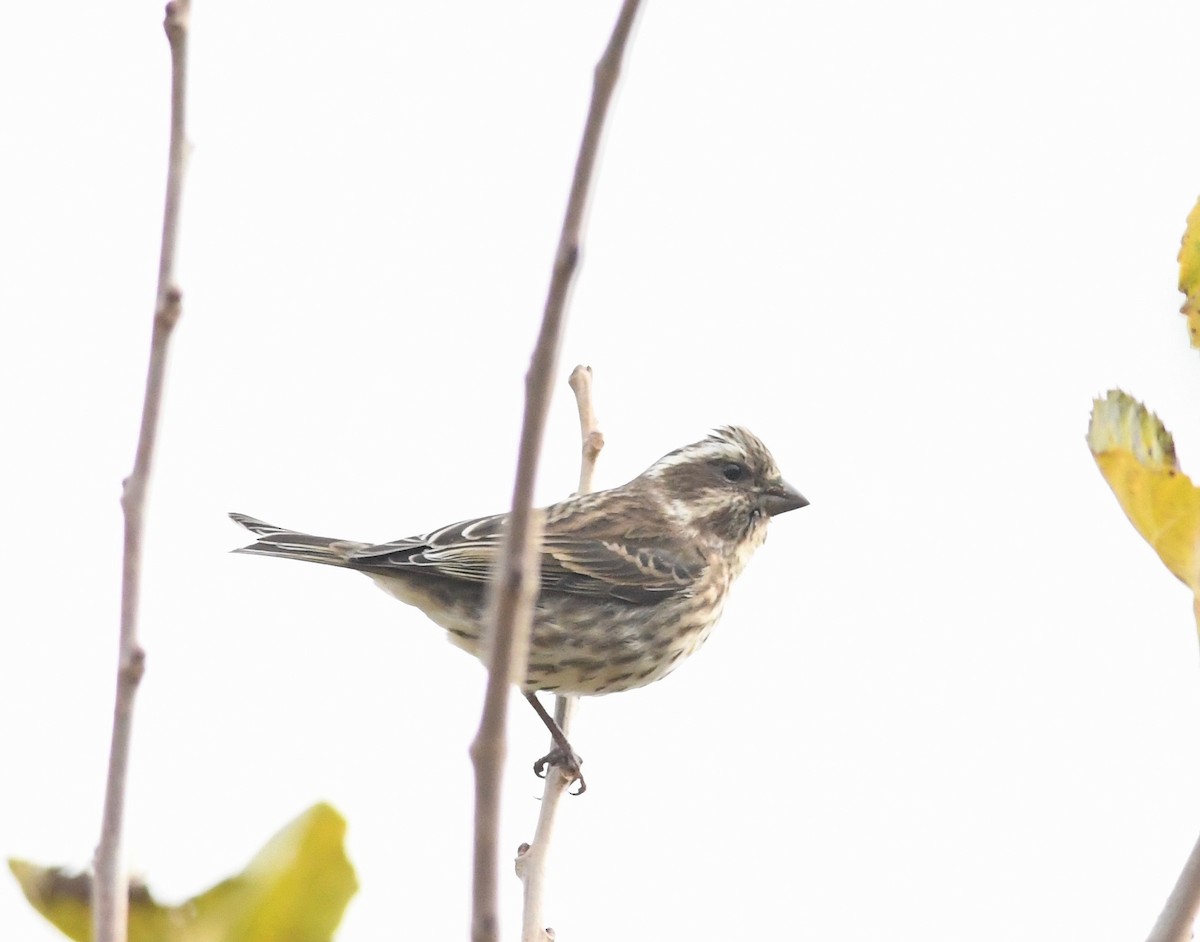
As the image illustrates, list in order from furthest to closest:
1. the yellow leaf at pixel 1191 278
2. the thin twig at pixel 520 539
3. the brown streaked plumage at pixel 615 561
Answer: the brown streaked plumage at pixel 615 561, the yellow leaf at pixel 1191 278, the thin twig at pixel 520 539

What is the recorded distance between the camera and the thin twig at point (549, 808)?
4.38 m

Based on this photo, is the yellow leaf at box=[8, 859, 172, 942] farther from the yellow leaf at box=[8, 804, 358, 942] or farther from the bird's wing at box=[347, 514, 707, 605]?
the bird's wing at box=[347, 514, 707, 605]

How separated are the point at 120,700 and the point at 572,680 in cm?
510

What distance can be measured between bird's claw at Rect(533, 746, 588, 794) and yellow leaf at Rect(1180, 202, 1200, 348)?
11.8 ft

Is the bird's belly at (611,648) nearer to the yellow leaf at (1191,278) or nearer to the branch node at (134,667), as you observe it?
the yellow leaf at (1191,278)

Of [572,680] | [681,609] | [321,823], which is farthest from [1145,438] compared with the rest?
[681,609]

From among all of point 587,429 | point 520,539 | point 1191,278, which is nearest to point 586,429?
point 587,429

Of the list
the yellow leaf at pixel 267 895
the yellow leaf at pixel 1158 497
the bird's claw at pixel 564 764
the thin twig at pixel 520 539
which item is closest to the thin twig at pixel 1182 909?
the yellow leaf at pixel 1158 497

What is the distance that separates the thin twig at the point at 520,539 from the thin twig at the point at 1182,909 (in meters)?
0.78

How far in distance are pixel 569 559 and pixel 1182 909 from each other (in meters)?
5.82

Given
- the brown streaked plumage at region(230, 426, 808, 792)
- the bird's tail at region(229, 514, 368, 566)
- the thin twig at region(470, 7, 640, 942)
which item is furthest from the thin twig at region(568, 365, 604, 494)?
the thin twig at region(470, 7, 640, 942)

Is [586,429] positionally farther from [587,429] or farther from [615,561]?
[615,561]

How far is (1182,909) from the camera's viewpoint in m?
1.78

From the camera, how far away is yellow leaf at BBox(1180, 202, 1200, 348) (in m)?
2.45
